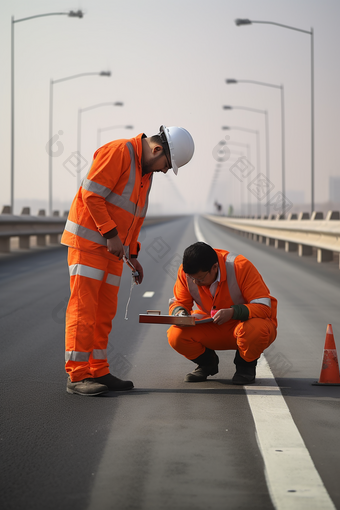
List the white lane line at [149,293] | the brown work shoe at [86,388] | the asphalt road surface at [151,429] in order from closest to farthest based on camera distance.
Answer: the asphalt road surface at [151,429]
the brown work shoe at [86,388]
the white lane line at [149,293]

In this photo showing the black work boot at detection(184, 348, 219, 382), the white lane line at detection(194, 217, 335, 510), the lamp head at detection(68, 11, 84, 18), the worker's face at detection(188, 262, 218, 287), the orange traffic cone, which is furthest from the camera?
the lamp head at detection(68, 11, 84, 18)

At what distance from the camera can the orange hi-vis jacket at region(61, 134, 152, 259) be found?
5.16 m

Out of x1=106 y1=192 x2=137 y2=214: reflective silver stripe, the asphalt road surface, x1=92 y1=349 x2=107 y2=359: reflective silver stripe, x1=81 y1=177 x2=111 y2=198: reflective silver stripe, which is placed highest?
x1=81 y1=177 x2=111 y2=198: reflective silver stripe

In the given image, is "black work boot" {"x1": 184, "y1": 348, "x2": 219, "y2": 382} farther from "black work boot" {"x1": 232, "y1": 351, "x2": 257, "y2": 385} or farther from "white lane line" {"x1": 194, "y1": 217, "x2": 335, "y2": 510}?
"white lane line" {"x1": 194, "y1": 217, "x2": 335, "y2": 510}

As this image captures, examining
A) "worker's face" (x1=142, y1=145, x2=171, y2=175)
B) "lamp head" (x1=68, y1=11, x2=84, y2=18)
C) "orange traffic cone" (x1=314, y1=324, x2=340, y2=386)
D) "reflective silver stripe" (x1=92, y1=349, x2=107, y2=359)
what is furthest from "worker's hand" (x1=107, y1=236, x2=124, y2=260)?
"lamp head" (x1=68, y1=11, x2=84, y2=18)

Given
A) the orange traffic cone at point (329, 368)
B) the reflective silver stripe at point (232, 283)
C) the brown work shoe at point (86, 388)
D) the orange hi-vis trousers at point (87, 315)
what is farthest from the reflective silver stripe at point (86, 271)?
the orange traffic cone at point (329, 368)

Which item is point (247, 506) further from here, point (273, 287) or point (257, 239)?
point (257, 239)

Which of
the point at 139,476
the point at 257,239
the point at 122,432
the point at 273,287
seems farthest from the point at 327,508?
the point at 257,239

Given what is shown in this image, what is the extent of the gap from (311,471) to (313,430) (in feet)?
2.51

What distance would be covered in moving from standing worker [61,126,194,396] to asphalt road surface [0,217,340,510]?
0.86ft

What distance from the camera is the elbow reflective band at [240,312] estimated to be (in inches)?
209

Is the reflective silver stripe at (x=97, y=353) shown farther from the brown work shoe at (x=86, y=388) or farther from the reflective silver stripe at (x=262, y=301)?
the reflective silver stripe at (x=262, y=301)

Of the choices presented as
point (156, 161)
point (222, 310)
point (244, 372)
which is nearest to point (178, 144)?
point (156, 161)

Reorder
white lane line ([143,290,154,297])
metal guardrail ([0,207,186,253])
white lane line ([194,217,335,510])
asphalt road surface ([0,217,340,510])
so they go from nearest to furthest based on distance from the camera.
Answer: white lane line ([194,217,335,510]) < asphalt road surface ([0,217,340,510]) < white lane line ([143,290,154,297]) < metal guardrail ([0,207,186,253])
